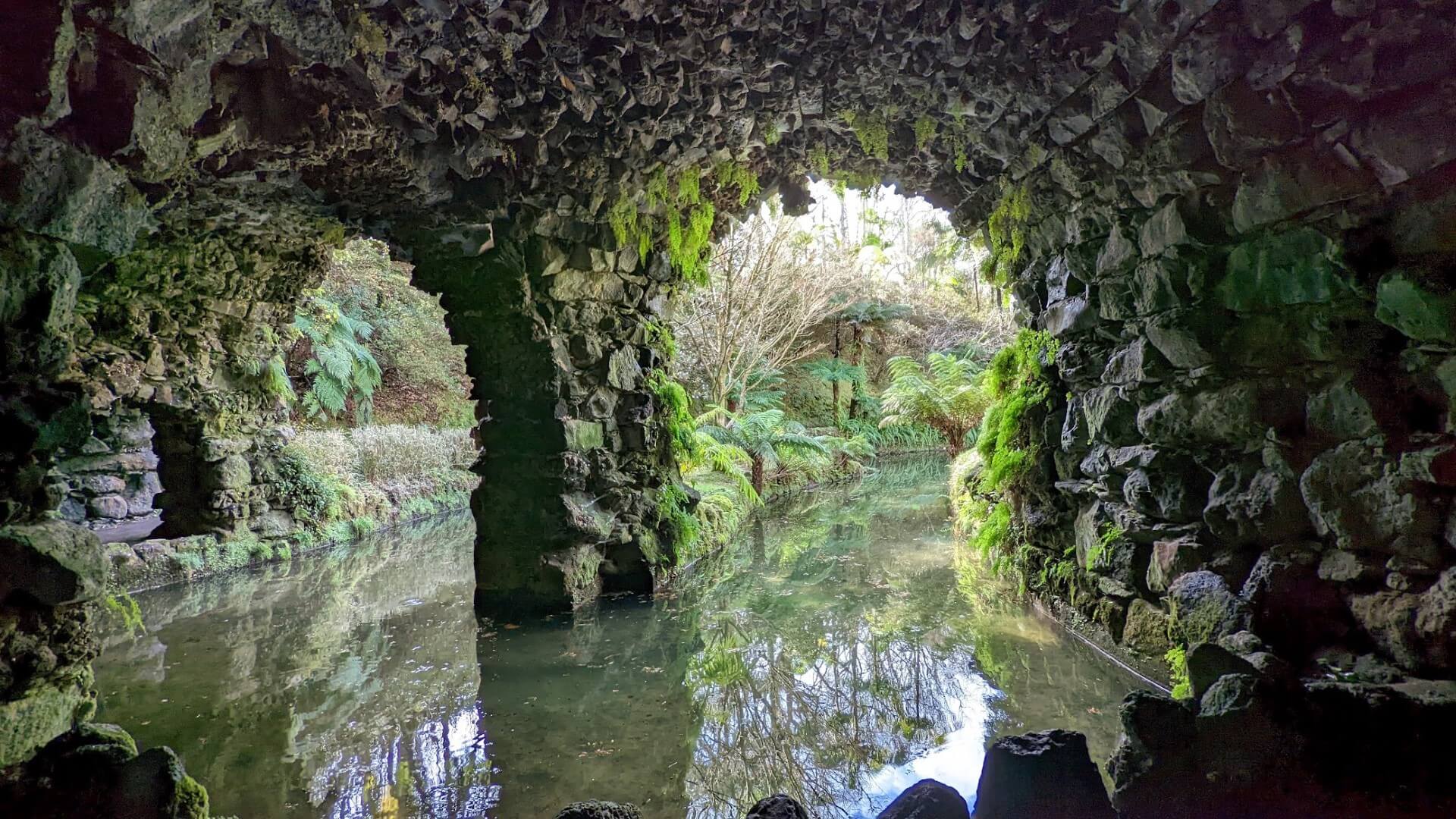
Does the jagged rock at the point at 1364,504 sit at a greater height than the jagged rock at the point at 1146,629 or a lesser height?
greater

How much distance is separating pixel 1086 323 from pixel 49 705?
190 inches

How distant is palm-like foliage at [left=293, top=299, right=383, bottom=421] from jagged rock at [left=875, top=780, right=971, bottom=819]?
1238cm

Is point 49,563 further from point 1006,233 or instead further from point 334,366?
point 334,366

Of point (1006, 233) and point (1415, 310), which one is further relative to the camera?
point (1006, 233)

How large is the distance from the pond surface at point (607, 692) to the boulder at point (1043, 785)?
0.61m

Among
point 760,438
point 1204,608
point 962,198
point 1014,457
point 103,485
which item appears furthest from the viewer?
point 760,438

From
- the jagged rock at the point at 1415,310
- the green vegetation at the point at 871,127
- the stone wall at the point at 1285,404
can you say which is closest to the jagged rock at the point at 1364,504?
the stone wall at the point at 1285,404

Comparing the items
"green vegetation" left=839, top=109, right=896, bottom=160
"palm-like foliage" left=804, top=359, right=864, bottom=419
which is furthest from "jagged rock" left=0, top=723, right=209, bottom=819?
"palm-like foliage" left=804, top=359, right=864, bottom=419

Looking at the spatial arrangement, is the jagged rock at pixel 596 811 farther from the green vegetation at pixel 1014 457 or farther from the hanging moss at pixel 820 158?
the hanging moss at pixel 820 158

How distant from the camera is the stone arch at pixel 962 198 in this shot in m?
2.28

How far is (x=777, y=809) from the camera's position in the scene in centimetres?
194

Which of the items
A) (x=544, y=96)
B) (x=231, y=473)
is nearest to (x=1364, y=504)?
(x=544, y=96)

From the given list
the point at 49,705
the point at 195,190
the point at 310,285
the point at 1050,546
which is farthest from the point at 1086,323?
the point at 310,285

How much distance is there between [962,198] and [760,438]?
15.4ft
